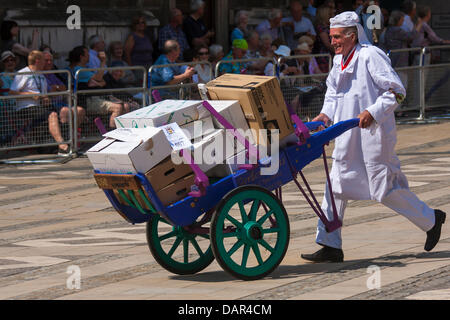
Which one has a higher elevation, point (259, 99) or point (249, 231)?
point (259, 99)

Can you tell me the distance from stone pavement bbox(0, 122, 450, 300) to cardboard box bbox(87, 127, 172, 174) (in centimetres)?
90

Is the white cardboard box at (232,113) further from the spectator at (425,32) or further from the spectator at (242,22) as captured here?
the spectator at (425,32)

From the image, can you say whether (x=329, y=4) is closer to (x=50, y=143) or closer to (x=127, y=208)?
(x=50, y=143)

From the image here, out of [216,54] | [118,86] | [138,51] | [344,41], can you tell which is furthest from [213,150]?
[138,51]

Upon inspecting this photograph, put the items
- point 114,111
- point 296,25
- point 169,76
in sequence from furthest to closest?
point 296,25 → point 169,76 → point 114,111

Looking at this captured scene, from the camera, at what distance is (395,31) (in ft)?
66.5

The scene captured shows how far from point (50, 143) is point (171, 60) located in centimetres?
256

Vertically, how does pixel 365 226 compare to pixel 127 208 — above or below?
below

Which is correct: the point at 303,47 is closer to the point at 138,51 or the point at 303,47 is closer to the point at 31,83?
the point at 138,51

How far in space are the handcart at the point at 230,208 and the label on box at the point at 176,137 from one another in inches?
6.6

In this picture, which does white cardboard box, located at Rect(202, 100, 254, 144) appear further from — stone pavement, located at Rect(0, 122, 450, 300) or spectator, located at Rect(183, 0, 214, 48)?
spectator, located at Rect(183, 0, 214, 48)

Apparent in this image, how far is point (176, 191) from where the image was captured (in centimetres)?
794

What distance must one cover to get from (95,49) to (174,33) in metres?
1.53

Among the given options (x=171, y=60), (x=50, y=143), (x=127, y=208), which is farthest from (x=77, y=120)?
(x=127, y=208)
